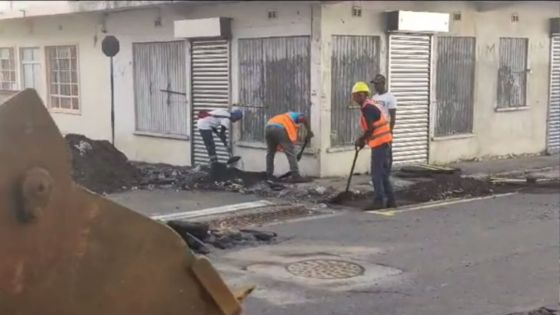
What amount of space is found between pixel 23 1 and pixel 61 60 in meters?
1.90

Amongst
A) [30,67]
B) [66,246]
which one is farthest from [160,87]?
[66,246]

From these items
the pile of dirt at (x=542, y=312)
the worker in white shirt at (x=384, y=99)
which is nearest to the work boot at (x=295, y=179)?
the worker in white shirt at (x=384, y=99)

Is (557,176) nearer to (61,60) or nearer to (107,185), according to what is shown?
(107,185)

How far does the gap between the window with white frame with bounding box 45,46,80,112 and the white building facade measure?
0.03 meters

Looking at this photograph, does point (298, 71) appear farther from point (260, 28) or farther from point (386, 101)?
point (386, 101)

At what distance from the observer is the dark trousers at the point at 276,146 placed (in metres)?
11.8

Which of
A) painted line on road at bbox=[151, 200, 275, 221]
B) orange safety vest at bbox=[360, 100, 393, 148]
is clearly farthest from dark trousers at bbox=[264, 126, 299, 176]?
orange safety vest at bbox=[360, 100, 393, 148]

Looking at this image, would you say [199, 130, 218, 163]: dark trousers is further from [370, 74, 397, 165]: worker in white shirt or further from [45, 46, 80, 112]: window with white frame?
[45, 46, 80, 112]: window with white frame

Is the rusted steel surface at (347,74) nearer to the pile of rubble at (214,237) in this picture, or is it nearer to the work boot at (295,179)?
the work boot at (295,179)

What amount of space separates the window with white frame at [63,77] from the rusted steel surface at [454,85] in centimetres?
798

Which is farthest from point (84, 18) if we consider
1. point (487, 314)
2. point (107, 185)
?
point (487, 314)

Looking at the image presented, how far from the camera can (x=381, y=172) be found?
10445mm

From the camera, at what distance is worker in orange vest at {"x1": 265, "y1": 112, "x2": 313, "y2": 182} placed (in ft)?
38.9

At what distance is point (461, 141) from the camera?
50.0 feet
